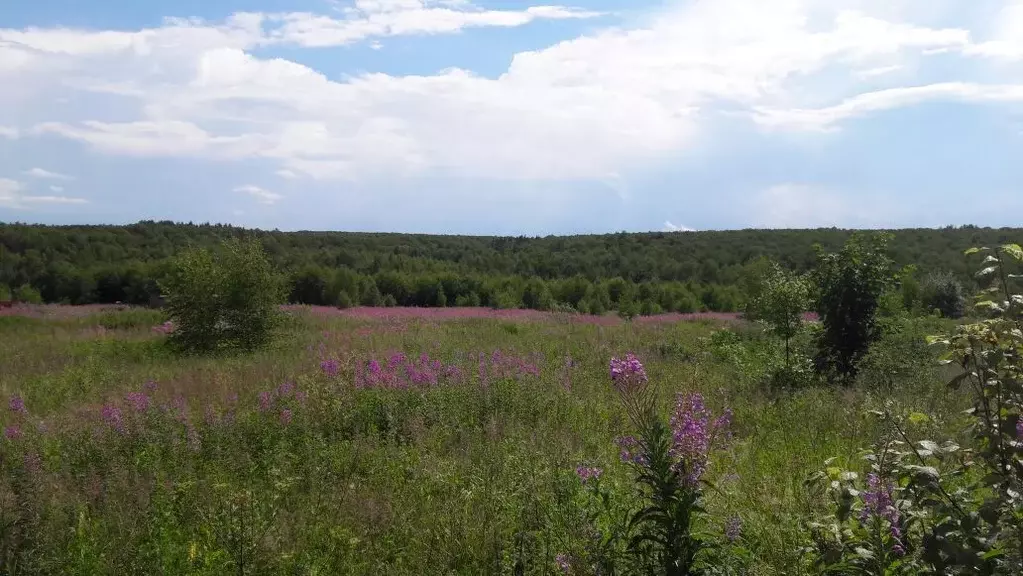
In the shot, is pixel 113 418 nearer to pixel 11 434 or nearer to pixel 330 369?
pixel 11 434

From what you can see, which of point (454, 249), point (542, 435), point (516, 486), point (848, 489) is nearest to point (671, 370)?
point (542, 435)

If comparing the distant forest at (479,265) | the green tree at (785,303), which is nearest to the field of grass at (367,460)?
the green tree at (785,303)

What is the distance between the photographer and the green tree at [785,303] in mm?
12422

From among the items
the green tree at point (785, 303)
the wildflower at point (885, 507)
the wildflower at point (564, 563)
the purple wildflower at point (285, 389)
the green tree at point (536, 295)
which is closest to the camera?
the wildflower at point (885, 507)

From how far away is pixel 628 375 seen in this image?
3.30 metres

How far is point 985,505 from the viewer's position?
2389 millimetres

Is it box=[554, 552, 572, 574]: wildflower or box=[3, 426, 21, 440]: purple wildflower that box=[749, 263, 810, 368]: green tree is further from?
box=[3, 426, 21, 440]: purple wildflower

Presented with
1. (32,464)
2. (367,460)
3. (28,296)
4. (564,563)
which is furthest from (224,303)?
(28,296)

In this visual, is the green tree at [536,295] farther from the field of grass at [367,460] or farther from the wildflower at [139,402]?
the wildflower at [139,402]

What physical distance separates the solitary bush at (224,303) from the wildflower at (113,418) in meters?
9.54

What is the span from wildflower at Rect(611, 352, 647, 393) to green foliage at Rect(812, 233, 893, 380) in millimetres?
9685

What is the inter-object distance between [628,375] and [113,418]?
21.5ft

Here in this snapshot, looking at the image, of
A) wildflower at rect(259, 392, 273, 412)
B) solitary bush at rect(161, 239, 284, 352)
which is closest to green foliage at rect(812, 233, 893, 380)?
wildflower at rect(259, 392, 273, 412)

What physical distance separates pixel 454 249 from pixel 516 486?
278ft
